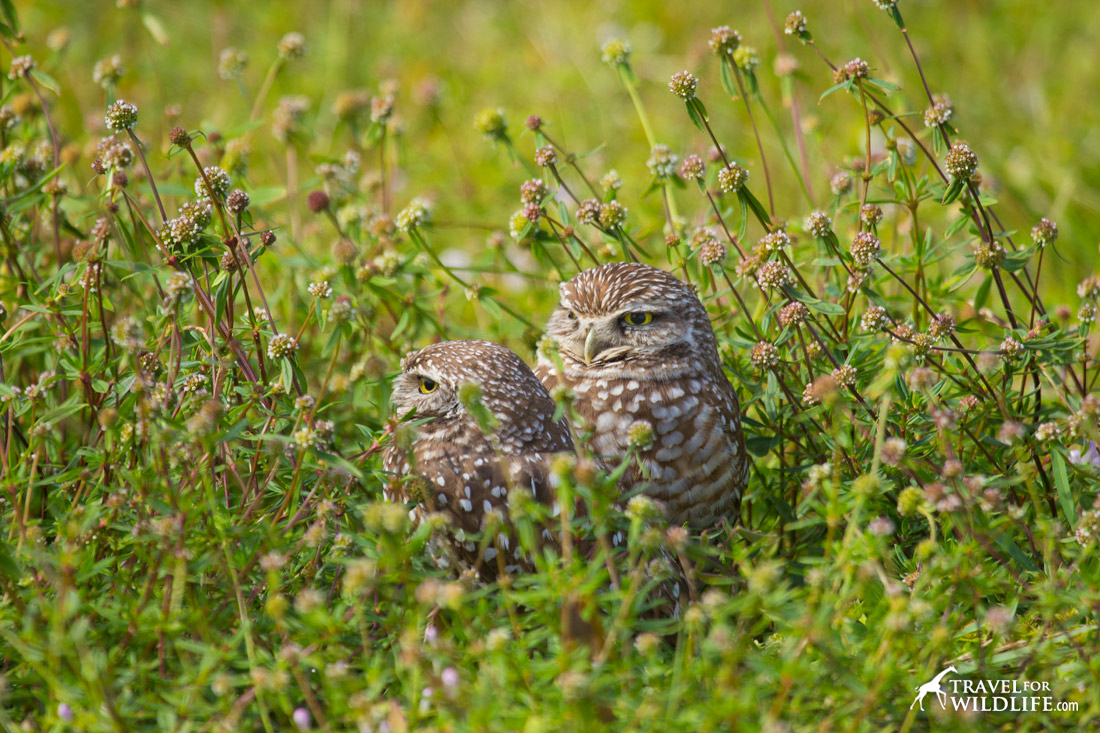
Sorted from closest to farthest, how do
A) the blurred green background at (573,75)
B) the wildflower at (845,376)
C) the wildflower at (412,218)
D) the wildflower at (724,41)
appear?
the wildflower at (845,376)
the wildflower at (724,41)
the wildflower at (412,218)
the blurred green background at (573,75)

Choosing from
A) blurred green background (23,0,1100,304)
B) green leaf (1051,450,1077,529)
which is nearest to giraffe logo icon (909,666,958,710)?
green leaf (1051,450,1077,529)

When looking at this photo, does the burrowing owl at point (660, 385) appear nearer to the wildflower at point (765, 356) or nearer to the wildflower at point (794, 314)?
the wildflower at point (765, 356)

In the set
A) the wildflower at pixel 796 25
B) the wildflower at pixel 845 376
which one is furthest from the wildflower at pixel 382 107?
the wildflower at pixel 845 376

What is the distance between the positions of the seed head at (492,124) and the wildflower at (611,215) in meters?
0.57

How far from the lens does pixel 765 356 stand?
325cm

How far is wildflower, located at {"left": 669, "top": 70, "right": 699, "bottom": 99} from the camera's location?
3234mm

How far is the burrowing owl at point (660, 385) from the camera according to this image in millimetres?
3420

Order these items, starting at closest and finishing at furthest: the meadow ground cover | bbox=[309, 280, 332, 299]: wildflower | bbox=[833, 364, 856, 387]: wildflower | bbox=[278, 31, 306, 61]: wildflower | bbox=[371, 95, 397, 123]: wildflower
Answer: the meadow ground cover < bbox=[833, 364, 856, 387]: wildflower < bbox=[309, 280, 332, 299]: wildflower < bbox=[371, 95, 397, 123]: wildflower < bbox=[278, 31, 306, 61]: wildflower

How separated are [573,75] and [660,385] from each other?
4689 mm

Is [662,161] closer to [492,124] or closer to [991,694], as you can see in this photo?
[492,124]

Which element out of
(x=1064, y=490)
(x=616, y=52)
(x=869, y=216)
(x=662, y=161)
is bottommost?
(x=1064, y=490)

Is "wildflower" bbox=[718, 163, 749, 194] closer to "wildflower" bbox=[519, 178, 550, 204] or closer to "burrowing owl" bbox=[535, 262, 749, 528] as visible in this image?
"burrowing owl" bbox=[535, 262, 749, 528]

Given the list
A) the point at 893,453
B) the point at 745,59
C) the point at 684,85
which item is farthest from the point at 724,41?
the point at 893,453

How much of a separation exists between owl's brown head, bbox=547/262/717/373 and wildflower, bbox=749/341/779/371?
33 cm
